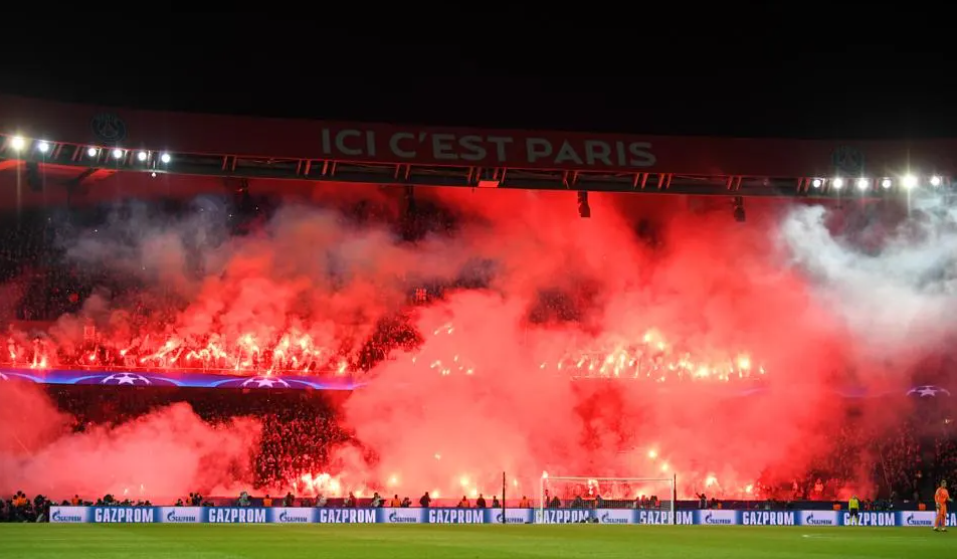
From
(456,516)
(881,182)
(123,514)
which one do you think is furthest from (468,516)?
(881,182)

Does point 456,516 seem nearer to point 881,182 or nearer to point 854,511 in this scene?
point 854,511

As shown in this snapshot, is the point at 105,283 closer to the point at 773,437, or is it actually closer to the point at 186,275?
the point at 186,275

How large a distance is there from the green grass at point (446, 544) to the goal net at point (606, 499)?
8458 mm

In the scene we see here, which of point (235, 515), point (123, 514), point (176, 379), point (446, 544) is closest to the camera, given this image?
point (446, 544)

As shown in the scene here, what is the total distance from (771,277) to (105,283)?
22.3 meters

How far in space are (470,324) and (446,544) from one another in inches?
762

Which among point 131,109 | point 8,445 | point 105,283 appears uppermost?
point 131,109

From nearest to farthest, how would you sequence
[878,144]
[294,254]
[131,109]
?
[131,109], [878,144], [294,254]

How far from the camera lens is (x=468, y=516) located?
30703mm

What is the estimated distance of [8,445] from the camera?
105 ft

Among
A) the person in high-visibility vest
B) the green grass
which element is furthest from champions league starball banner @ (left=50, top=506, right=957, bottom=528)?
the green grass

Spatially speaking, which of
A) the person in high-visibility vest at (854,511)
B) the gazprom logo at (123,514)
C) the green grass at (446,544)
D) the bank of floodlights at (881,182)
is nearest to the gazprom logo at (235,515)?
the gazprom logo at (123,514)

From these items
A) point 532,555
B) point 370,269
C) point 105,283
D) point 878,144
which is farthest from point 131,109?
point 878,144

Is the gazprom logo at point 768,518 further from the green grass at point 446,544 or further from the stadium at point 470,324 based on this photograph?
the green grass at point 446,544
